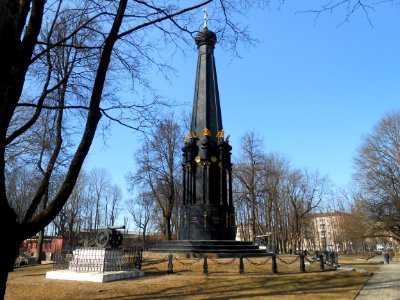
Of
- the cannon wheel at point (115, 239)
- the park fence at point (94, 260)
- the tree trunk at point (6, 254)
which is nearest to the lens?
the tree trunk at point (6, 254)

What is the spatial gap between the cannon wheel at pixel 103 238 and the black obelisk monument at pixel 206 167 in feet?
18.6

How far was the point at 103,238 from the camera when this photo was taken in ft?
51.1

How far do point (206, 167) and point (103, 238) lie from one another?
7936 mm

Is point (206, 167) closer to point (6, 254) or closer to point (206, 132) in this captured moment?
point (206, 132)

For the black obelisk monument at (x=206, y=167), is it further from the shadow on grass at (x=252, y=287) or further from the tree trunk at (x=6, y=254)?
the tree trunk at (x=6, y=254)

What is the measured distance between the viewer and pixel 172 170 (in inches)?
1236

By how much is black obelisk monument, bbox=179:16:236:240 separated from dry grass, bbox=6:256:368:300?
4.53m

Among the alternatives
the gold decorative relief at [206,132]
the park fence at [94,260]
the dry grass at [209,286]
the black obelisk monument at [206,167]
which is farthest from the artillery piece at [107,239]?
the gold decorative relief at [206,132]

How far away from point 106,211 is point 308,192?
36525mm

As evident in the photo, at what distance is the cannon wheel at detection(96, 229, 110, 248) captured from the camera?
1533cm

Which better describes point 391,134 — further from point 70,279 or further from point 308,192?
point 70,279

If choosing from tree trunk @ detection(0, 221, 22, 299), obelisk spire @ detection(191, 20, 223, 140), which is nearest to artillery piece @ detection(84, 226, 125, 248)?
obelisk spire @ detection(191, 20, 223, 140)

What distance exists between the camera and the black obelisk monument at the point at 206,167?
19.8 m

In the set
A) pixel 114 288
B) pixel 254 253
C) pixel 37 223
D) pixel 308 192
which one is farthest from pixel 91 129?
pixel 308 192
